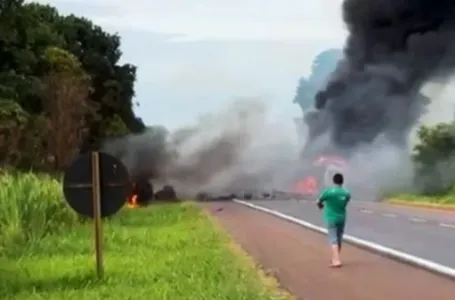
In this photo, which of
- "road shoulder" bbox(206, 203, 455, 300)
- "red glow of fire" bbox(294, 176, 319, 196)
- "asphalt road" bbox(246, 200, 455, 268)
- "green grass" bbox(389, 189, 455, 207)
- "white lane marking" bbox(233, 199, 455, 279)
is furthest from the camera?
"red glow of fire" bbox(294, 176, 319, 196)

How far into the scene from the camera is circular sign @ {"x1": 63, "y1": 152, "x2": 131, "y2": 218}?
16203mm

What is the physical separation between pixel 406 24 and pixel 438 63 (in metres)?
2.73

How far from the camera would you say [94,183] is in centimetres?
1606

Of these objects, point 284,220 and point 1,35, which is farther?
point 1,35

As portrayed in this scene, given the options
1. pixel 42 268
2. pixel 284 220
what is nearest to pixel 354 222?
pixel 284 220

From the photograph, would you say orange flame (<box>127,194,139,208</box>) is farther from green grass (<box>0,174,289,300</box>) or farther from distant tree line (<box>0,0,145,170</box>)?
green grass (<box>0,174,289,300</box>)

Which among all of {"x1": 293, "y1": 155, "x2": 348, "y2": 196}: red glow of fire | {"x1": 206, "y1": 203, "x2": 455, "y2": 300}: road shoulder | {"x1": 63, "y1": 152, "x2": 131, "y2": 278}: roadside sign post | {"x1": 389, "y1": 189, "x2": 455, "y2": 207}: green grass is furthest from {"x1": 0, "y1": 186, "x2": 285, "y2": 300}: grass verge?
{"x1": 293, "y1": 155, "x2": 348, "y2": 196}: red glow of fire

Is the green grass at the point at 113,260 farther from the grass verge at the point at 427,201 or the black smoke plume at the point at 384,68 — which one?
the black smoke plume at the point at 384,68

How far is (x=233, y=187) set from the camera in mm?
66750

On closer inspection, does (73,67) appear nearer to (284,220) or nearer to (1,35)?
(1,35)

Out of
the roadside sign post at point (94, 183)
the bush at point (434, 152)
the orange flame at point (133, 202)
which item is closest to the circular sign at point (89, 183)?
the roadside sign post at point (94, 183)

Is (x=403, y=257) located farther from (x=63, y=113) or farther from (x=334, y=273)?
(x=63, y=113)

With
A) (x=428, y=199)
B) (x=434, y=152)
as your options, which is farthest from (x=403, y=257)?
(x=434, y=152)

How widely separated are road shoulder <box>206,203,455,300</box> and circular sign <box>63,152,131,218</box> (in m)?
2.85
